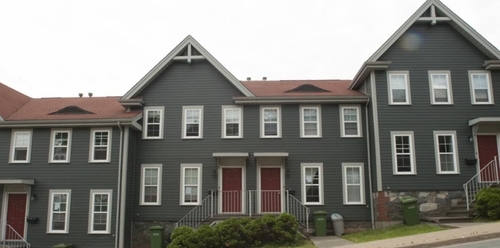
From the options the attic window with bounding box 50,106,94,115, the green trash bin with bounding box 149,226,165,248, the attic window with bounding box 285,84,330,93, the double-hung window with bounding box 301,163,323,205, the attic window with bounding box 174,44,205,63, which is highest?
the attic window with bounding box 174,44,205,63

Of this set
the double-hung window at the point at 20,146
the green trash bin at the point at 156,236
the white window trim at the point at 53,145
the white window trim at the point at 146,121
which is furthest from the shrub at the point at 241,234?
the double-hung window at the point at 20,146

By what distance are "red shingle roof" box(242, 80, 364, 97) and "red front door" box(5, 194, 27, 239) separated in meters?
12.1

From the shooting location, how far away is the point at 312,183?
20.0 meters

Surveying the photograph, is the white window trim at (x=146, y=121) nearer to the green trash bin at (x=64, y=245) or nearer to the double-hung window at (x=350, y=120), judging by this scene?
the green trash bin at (x=64, y=245)

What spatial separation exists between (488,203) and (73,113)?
18.9 metres

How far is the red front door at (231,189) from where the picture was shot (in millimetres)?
19891

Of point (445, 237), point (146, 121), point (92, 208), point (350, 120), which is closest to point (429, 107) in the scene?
point (350, 120)

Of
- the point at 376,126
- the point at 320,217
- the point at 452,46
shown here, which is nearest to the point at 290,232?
the point at 320,217

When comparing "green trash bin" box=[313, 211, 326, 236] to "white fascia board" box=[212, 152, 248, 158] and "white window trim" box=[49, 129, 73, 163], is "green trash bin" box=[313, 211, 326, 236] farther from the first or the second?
"white window trim" box=[49, 129, 73, 163]

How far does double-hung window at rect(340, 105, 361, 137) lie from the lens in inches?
803

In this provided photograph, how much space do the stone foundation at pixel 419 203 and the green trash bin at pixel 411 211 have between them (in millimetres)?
801

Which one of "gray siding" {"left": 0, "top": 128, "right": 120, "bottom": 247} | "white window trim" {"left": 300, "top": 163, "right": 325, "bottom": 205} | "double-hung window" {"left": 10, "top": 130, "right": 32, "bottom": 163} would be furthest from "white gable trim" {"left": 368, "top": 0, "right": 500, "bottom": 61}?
"double-hung window" {"left": 10, "top": 130, "right": 32, "bottom": 163}

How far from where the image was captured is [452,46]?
65.4 ft

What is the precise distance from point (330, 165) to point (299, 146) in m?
1.69
